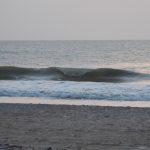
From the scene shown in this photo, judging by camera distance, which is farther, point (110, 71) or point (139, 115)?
point (110, 71)

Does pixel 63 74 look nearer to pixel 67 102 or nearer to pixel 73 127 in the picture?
pixel 67 102

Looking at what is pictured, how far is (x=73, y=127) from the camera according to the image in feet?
33.7

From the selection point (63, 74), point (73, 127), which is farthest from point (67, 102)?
point (63, 74)

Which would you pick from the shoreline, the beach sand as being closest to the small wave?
the shoreline

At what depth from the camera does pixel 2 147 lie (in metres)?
7.37

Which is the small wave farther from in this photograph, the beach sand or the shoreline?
the beach sand

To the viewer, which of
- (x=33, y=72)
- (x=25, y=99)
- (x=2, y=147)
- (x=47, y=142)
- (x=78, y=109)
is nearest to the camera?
(x=2, y=147)

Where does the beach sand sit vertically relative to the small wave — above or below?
below

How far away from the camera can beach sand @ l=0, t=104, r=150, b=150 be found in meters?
8.08

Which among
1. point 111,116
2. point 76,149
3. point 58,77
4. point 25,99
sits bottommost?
point 76,149

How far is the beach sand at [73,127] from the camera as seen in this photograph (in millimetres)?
8078

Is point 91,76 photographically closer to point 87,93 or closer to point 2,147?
point 87,93

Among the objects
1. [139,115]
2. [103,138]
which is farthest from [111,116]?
[103,138]

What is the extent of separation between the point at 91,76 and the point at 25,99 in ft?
44.6
